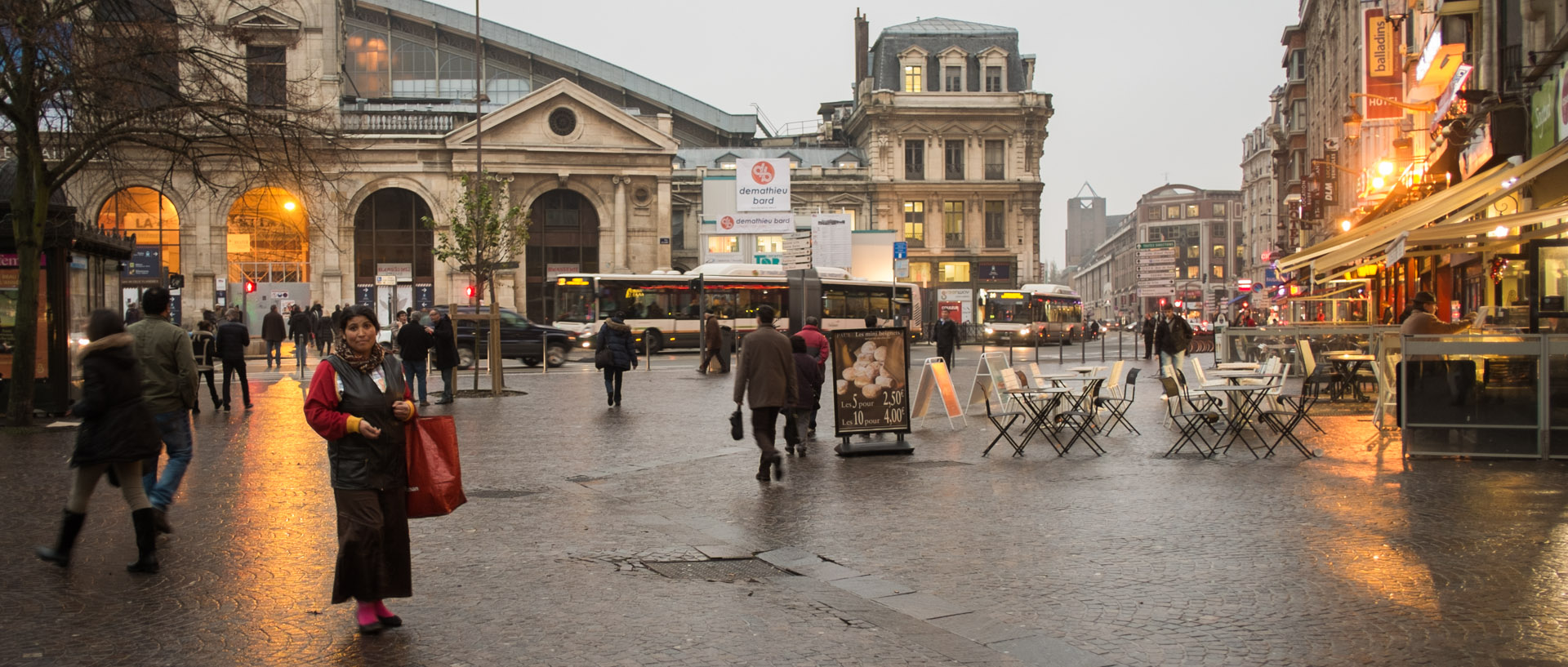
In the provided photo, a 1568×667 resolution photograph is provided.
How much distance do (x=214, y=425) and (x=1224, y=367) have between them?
14999mm

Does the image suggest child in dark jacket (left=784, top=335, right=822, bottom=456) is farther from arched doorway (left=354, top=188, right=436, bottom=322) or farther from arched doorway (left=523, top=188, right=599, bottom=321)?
arched doorway (left=523, top=188, right=599, bottom=321)

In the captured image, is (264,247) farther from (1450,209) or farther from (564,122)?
(1450,209)

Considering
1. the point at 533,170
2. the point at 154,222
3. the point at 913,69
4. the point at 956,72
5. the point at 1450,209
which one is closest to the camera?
the point at 1450,209

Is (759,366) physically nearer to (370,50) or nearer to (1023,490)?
(1023,490)

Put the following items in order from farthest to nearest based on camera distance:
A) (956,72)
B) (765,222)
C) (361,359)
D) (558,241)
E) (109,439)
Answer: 1. (956,72)
2. (558,241)
3. (765,222)
4. (109,439)
5. (361,359)

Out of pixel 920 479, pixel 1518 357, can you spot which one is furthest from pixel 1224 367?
pixel 920 479

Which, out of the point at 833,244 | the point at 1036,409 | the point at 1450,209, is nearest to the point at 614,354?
the point at 1036,409

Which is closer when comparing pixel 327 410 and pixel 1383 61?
pixel 327 410

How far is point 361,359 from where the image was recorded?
6.22 meters

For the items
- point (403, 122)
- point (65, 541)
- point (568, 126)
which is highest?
point (403, 122)

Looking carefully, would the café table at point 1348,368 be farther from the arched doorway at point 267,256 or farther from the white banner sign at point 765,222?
the arched doorway at point 267,256

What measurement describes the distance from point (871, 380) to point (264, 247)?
1939 inches

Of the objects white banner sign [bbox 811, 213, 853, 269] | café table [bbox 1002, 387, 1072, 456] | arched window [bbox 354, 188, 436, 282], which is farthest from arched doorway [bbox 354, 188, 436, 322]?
café table [bbox 1002, 387, 1072, 456]

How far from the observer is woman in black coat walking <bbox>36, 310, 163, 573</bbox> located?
7637 millimetres
